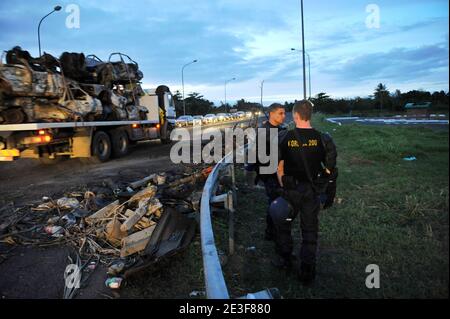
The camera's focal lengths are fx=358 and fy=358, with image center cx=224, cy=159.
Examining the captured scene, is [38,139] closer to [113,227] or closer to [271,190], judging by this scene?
[113,227]

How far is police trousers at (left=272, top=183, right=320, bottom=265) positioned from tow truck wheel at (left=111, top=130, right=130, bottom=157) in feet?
33.3

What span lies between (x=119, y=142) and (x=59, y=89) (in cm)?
362

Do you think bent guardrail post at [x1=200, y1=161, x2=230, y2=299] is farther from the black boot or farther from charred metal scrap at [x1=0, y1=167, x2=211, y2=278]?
the black boot

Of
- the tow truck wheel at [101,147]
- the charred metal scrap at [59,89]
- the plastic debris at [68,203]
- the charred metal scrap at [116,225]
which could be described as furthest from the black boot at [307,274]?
the tow truck wheel at [101,147]

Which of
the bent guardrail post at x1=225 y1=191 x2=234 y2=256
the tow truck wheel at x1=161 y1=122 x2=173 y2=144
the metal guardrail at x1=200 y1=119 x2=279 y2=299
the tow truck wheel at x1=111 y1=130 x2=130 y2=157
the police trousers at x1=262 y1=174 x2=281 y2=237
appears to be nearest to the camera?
the metal guardrail at x1=200 y1=119 x2=279 y2=299

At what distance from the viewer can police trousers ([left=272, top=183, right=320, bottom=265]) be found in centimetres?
349

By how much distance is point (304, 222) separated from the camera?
3604mm

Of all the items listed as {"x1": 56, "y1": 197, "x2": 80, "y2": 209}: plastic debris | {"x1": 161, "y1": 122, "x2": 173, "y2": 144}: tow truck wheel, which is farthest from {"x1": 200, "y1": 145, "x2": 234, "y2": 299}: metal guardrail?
{"x1": 161, "y1": 122, "x2": 173, "y2": 144}: tow truck wheel

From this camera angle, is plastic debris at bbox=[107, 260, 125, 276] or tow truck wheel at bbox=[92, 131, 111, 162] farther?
tow truck wheel at bbox=[92, 131, 111, 162]

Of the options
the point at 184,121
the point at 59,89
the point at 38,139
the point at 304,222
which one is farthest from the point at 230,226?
the point at 184,121

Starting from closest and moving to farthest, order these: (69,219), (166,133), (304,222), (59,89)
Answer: (304,222) → (69,219) → (59,89) → (166,133)

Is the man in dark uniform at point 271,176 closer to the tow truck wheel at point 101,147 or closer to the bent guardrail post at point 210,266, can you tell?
the bent guardrail post at point 210,266

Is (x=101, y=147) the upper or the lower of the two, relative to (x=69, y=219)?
upper
